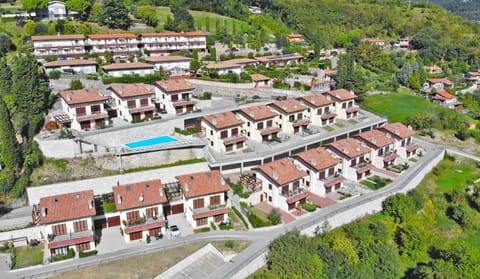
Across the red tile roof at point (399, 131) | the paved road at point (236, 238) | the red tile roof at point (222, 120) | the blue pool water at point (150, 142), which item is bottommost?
the paved road at point (236, 238)

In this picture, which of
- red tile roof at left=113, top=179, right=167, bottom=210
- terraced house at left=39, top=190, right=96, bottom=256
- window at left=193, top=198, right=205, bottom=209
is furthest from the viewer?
window at left=193, top=198, right=205, bottom=209

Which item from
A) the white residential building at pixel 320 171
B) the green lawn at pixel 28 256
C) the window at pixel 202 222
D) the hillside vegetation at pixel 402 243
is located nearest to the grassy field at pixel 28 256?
the green lawn at pixel 28 256

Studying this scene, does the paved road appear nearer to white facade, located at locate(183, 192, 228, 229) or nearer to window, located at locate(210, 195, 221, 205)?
white facade, located at locate(183, 192, 228, 229)

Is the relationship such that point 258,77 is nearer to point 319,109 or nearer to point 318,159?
point 319,109

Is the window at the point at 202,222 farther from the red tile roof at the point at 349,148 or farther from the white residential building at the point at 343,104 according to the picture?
the white residential building at the point at 343,104

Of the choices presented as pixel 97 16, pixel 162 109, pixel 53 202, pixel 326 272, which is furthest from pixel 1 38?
pixel 326 272

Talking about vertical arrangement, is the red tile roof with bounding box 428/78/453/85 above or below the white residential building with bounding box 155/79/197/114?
below

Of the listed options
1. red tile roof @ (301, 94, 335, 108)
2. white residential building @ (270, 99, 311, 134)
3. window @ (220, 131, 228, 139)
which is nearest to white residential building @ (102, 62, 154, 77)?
window @ (220, 131, 228, 139)
